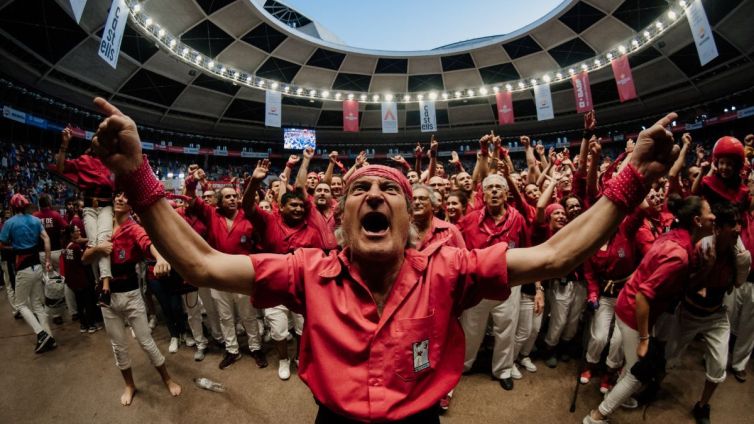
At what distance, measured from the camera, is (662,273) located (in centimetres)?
241

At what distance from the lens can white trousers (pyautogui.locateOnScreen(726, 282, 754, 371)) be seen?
135 inches

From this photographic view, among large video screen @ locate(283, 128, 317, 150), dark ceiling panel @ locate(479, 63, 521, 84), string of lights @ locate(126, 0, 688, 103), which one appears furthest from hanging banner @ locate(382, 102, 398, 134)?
large video screen @ locate(283, 128, 317, 150)

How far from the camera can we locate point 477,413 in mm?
3162

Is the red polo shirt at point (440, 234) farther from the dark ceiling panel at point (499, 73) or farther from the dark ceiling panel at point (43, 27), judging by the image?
the dark ceiling panel at point (499, 73)

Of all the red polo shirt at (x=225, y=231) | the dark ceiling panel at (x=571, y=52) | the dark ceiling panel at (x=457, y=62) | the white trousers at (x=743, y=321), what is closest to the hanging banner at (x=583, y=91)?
the dark ceiling panel at (x=571, y=52)

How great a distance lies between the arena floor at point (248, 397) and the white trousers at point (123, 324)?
504 millimetres

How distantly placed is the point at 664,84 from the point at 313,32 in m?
22.1

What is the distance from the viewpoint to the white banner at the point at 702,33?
9.05 meters

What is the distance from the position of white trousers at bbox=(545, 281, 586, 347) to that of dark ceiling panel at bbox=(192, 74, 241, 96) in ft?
66.8

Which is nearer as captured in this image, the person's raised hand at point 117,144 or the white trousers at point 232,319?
the person's raised hand at point 117,144

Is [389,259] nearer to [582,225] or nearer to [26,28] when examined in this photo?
[582,225]

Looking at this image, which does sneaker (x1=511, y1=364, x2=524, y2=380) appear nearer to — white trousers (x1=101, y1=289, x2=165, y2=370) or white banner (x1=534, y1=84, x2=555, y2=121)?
white trousers (x1=101, y1=289, x2=165, y2=370)

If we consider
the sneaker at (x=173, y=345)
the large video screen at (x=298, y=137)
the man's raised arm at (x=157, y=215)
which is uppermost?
the large video screen at (x=298, y=137)

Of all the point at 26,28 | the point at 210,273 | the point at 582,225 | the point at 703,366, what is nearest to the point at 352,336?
the point at 210,273
